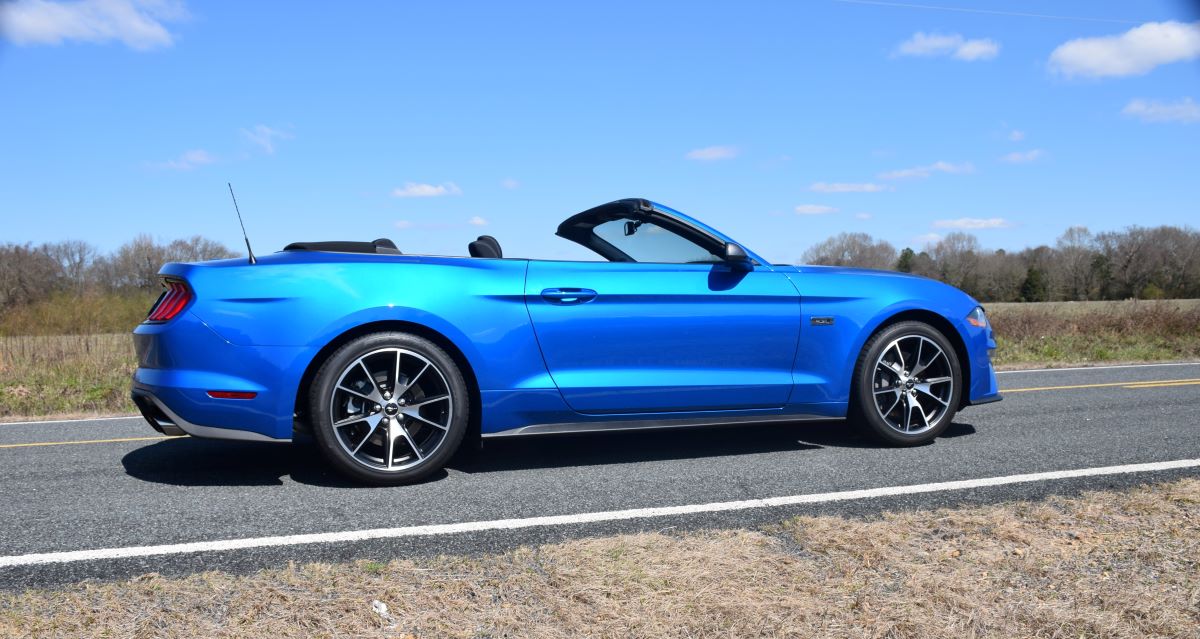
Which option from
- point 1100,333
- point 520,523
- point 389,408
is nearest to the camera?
point 520,523

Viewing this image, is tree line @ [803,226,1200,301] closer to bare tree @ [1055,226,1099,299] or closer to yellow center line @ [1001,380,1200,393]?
bare tree @ [1055,226,1099,299]

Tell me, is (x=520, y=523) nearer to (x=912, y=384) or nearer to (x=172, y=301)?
(x=172, y=301)

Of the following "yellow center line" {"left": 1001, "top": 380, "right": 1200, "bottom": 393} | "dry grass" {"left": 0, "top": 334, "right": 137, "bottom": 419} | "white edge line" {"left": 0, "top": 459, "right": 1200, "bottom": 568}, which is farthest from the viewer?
"dry grass" {"left": 0, "top": 334, "right": 137, "bottom": 419}

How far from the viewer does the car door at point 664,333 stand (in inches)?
186

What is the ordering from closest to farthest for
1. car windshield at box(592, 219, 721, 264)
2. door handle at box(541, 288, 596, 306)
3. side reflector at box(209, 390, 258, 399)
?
side reflector at box(209, 390, 258, 399) → door handle at box(541, 288, 596, 306) → car windshield at box(592, 219, 721, 264)

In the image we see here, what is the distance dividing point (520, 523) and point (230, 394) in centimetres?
165

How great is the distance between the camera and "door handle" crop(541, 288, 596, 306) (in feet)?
15.5

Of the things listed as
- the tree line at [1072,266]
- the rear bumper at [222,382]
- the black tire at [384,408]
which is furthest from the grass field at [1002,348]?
the tree line at [1072,266]

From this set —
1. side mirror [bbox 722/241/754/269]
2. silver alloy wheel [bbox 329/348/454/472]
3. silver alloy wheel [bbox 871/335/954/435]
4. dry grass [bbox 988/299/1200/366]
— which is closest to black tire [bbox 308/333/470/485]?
silver alloy wheel [bbox 329/348/454/472]

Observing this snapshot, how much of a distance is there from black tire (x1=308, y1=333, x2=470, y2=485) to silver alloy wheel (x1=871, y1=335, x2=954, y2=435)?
8.39ft

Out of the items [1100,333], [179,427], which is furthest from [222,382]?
[1100,333]

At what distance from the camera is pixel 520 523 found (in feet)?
12.4

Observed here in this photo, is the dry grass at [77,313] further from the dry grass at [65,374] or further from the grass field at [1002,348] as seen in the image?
the dry grass at [65,374]

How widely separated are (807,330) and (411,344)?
90.3 inches
